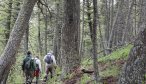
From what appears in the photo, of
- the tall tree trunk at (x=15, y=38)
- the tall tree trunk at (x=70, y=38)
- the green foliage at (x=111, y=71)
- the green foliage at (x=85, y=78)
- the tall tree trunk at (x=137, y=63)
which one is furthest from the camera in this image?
the tall tree trunk at (x=70, y=38)

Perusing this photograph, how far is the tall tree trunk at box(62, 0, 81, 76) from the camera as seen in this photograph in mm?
14094

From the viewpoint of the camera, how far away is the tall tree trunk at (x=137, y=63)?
20.6ft

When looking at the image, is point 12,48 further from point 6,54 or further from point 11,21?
point 11,21

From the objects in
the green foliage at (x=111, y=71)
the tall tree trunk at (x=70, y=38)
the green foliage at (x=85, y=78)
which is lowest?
the green foliage at (x=85, y=78)

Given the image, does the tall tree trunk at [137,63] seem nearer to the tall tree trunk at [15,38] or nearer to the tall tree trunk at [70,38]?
the tall tree trunk at [15,38]

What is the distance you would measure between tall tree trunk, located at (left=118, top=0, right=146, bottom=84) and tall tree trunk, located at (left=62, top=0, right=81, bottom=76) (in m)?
7.76

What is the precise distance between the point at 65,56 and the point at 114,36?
7.49 metres

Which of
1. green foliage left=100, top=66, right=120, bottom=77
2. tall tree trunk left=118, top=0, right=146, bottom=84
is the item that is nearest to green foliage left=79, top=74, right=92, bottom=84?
green foliage left=100, top=66, right=120, bottom=77

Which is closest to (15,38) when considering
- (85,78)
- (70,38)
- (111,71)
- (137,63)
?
(70,38)

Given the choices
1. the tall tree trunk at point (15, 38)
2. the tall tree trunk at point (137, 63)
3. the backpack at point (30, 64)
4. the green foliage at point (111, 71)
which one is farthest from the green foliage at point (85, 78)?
the tall tree trunk at point (137, 63)

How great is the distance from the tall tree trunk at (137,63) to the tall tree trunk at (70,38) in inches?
305

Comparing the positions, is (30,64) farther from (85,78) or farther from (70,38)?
(85,78)

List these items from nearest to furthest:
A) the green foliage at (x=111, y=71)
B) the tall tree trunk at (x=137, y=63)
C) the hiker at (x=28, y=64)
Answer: the tall tree trunk at (x=137, y=63)
the green foliage at (x=111, y=71)
the hiker at (x=28, y=64)

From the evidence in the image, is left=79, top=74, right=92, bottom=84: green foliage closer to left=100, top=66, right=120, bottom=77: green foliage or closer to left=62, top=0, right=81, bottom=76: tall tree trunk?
left=100, top=66, right=120, bottom=77: green foliage
